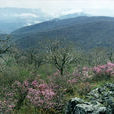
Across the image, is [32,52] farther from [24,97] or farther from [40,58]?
[24,97]

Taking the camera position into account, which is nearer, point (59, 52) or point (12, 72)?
point (12, 72)

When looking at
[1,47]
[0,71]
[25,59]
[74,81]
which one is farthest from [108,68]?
[25,59]

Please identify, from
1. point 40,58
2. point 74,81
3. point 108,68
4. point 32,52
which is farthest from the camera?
point 32,52

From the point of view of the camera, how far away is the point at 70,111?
39.2ft

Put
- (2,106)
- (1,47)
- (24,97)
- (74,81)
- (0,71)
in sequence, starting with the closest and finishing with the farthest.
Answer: (2,106), (24,97), (74,81), (0,71), (1,47)

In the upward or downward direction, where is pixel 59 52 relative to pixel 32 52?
upward

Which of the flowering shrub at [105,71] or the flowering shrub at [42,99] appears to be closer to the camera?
the flowering shrub at [42,99]

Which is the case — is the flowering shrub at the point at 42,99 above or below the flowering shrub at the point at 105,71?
above

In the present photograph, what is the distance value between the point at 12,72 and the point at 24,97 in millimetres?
9299

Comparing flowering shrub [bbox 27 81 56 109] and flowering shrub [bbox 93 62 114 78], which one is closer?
flowering shrub [bbox 27 81 56 109]

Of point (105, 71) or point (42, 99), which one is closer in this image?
point (42, 99)

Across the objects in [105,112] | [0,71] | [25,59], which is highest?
[105,112]

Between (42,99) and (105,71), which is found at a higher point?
(42,99)

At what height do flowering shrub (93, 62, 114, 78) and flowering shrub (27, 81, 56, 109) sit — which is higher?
flowering shrub (27, 81, 56, 109)
